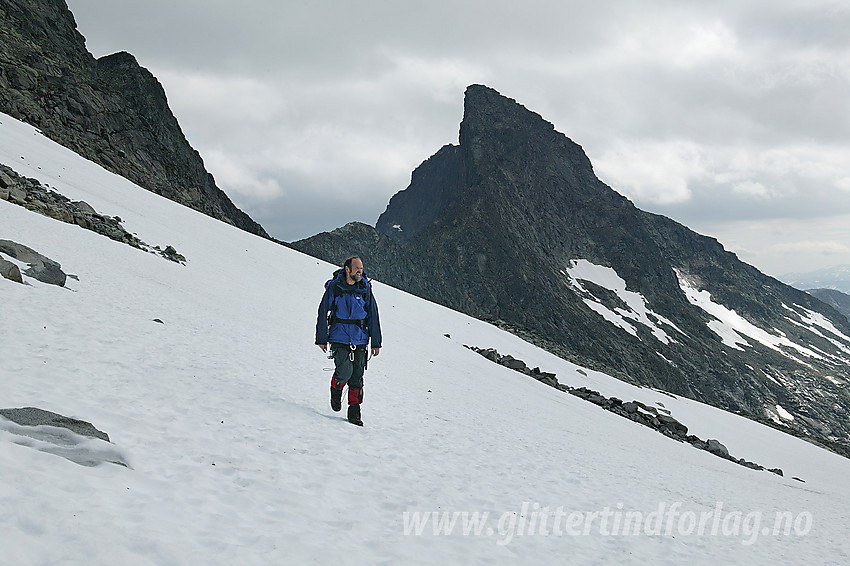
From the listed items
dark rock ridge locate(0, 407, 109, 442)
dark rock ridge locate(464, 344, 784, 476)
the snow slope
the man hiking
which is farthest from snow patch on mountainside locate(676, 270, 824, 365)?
dark rock ridge locate(0, 407, 109, 442)

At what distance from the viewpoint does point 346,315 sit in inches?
347

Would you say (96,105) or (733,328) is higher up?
(733,328)

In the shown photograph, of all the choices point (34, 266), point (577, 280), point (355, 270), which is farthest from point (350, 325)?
point (577, 280)

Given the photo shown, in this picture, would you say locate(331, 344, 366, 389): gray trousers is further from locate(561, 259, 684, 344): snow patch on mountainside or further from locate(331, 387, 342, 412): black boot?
locate(561, 259, 684, 344): snow patch on mountainside

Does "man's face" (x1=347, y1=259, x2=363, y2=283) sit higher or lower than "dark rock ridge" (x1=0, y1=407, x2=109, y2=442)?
higher

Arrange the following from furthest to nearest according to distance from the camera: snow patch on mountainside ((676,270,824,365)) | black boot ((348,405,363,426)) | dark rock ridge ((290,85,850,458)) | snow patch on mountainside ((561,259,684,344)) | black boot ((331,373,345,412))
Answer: snow patch on mountainside ((676,270,824,365))
snow patch on mountainside ((561,259,684,344))
dark rock ridge ((290,85,850,458))
black boot ((331,373,345,412))
black boot ((348,405,363,426))

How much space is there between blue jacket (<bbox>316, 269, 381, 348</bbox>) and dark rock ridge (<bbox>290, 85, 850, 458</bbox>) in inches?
2822

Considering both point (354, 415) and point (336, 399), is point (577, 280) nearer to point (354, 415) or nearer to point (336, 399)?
point (336, 399)

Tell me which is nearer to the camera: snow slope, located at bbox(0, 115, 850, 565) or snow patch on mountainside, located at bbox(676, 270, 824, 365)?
snow slope, located at bbox(0, 115, 850, 565)

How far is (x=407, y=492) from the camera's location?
666 cm

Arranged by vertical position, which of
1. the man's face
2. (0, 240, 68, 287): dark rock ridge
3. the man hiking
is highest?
the man's face

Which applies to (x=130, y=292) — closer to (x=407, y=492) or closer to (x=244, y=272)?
(x=407, y=492)

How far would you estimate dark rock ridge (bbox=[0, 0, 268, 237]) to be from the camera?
53062mm

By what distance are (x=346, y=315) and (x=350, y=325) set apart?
0.22 m
